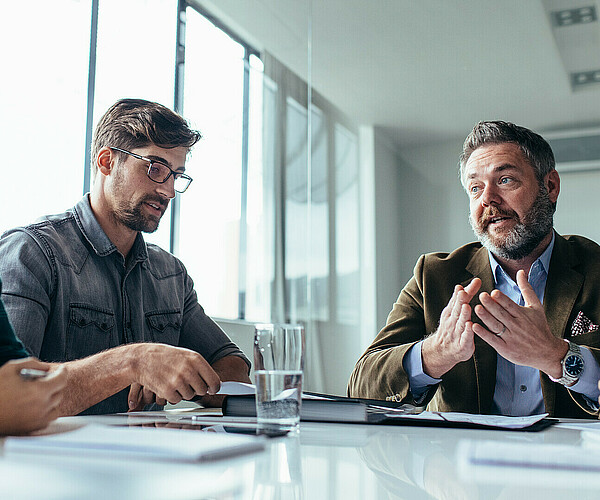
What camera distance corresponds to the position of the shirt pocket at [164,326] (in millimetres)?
1769

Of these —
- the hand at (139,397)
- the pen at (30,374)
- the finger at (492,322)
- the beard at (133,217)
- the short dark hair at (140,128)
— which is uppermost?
the short dark hair at (140,128)

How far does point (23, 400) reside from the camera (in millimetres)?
686

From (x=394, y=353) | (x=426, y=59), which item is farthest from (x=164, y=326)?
(x=426, y=59)

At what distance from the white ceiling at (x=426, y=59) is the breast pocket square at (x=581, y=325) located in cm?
187

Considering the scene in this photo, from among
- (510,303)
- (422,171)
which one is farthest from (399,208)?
(510,303)

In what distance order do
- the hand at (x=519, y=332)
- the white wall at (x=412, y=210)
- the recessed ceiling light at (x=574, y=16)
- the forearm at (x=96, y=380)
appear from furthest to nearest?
the white wall at (x=412, y=210) < the recessed ceiling light at (x=574, y=16) < the hand at (x=519, y=332) < the forearm at (x=96, y=380)

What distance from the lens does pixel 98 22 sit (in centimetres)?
286

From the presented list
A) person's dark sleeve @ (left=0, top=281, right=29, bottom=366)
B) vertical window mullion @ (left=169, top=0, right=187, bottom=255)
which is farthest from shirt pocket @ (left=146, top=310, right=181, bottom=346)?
vertical window mullion @ (left=169, top=0, right=187, bottom=255)

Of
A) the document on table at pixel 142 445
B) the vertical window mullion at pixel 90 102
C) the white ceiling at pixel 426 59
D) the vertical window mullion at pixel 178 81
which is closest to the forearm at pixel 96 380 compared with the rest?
the document on table at pixel 142 445

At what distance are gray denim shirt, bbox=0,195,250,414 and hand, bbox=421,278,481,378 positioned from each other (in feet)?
1.88

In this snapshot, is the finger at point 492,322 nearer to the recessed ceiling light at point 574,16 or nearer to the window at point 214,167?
the window at point 214,167

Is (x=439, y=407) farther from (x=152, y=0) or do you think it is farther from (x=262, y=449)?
(x=152, y=0)

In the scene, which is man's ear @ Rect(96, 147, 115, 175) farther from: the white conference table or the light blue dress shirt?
the white conference table

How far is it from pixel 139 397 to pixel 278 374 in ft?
2.03
